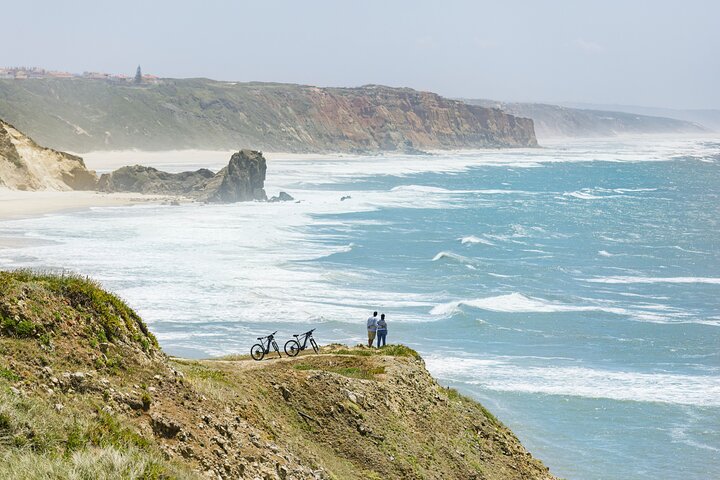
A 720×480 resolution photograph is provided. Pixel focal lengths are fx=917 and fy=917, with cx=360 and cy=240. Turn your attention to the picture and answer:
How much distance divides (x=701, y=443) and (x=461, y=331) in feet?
37.6

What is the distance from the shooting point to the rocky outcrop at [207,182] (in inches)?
3091

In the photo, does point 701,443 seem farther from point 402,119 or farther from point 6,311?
point 402,119

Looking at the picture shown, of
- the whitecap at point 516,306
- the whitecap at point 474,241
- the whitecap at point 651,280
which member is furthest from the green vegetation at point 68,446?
the whitecap at point 474,241

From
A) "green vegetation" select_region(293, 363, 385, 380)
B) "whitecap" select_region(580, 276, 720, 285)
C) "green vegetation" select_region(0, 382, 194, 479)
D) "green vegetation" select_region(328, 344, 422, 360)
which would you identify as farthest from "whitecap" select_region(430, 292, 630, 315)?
"green vegetation" select_region(0, 382, 194, 479)

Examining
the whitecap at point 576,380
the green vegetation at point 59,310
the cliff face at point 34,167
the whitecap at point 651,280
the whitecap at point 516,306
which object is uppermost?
the cliff face at point 34,167

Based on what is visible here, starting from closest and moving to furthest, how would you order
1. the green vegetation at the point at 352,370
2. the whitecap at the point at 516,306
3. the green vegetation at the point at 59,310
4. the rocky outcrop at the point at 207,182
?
the green vegetation at the point at 59,310 → the green vegetation at the point at 352,370 → the whitecap at the point at 516,306 → the rocky outcrop at the point at 207,182

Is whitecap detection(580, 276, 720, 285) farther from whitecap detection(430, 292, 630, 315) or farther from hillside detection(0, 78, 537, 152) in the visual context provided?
hillside detection(0, 78, 537, 152)

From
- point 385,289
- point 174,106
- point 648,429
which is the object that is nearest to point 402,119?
point 174,106

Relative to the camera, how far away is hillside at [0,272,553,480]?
8.56 metres

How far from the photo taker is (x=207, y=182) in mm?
81875

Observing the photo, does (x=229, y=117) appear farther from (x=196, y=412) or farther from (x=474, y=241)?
(x=196, y=412)

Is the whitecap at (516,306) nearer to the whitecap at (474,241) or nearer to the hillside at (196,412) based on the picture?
the whitecap at (474,241)

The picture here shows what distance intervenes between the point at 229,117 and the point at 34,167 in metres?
95.8

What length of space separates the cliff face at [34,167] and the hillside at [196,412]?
57479 mm
